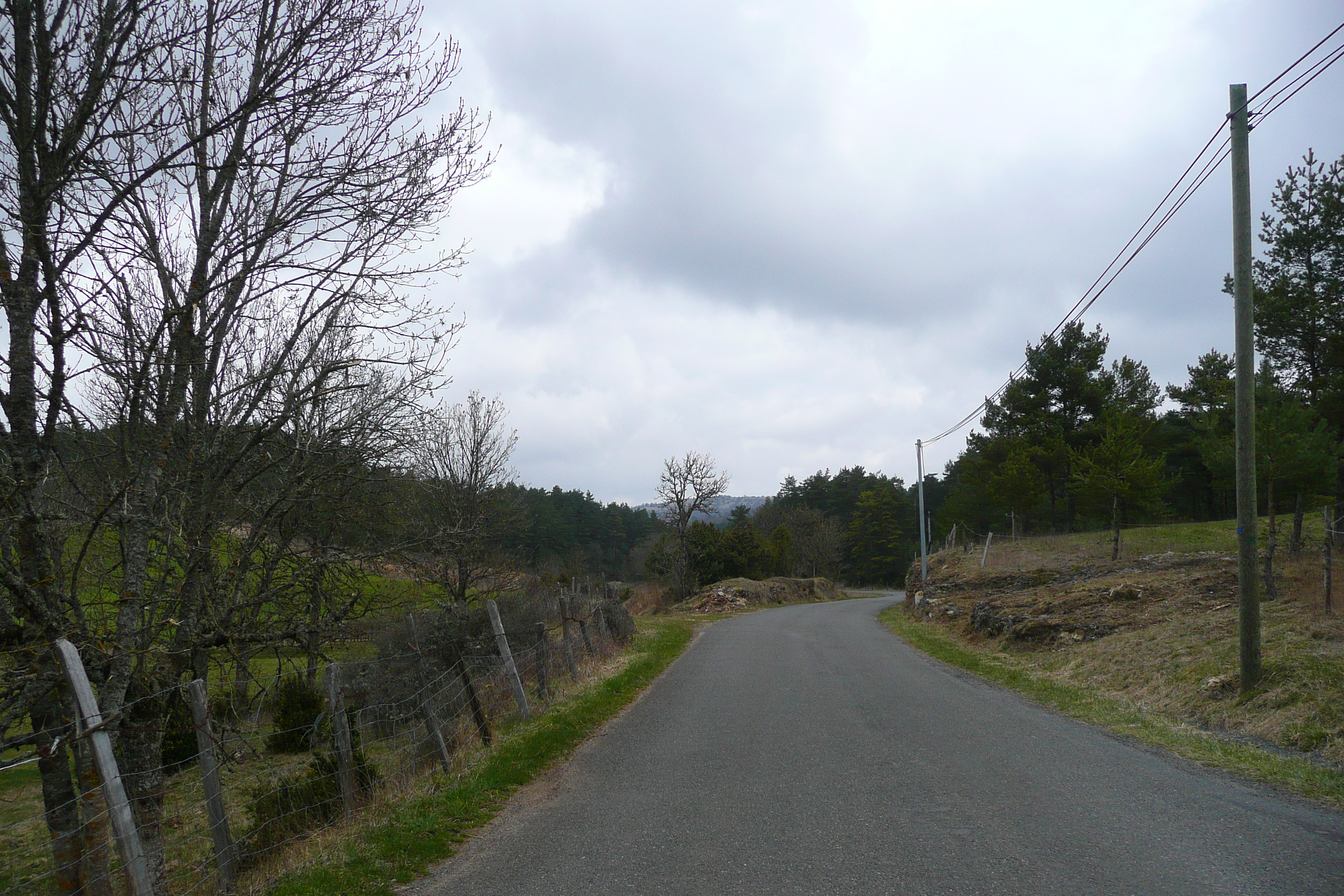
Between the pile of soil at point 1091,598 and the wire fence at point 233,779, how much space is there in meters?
9.44

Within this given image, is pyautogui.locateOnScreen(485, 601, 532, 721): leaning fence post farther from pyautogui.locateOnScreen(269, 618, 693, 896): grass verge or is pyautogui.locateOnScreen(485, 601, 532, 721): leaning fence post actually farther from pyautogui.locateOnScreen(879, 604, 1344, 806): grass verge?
pyautogui.locateOnScreen(879, 604, 1344, 806): grass verge

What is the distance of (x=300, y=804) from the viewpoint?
23.0 ft

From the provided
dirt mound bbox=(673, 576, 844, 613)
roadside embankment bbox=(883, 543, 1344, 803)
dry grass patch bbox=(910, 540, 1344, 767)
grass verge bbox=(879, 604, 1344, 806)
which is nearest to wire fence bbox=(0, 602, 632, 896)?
grass verge bbox=(879, 604, 1344, 806)

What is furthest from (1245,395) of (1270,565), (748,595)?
(748,595)

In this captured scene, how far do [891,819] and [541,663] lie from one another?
22.1ft

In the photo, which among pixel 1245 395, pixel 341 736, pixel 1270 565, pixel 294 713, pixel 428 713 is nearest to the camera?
pixel 341 736

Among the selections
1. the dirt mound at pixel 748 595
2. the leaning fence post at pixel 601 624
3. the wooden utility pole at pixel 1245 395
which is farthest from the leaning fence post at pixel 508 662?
the dirt mound at pixel 748 595

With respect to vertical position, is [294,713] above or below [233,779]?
below

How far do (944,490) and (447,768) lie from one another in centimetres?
8302

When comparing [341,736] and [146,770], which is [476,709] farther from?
[146,770]

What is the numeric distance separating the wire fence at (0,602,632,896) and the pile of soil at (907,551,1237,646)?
9442 mm

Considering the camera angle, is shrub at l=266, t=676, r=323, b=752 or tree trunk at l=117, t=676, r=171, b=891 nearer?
tree trunk at l=117, t=676, r=171, b=891

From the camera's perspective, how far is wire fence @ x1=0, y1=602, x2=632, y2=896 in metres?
4.41

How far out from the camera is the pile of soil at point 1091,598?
14.4 m
